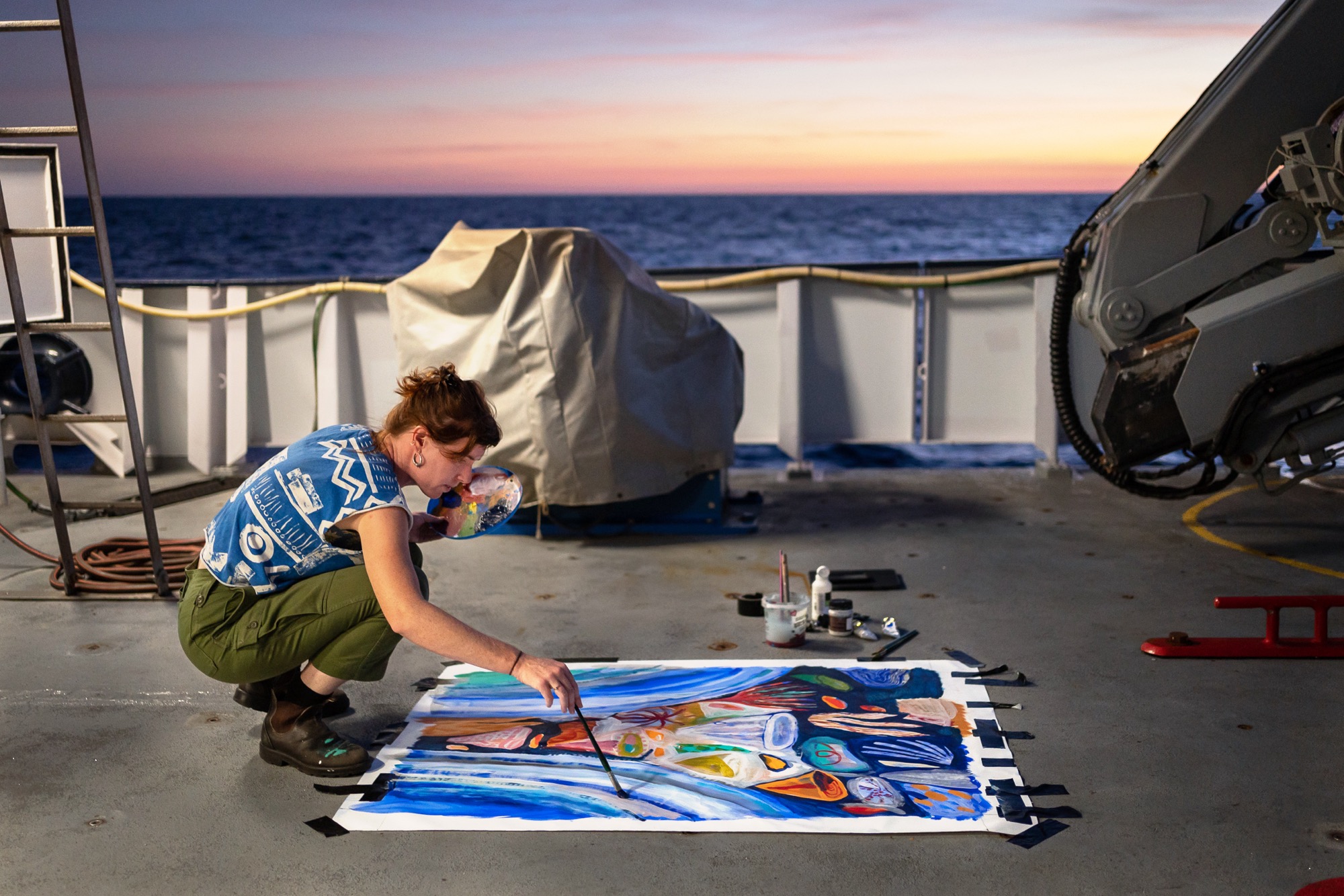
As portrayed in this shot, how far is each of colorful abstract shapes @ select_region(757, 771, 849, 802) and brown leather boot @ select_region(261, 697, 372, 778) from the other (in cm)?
106

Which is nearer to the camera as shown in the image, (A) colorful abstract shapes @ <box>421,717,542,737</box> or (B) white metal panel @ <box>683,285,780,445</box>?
(A) colorful abstract shapes @ <box>421,717,542,737</box>

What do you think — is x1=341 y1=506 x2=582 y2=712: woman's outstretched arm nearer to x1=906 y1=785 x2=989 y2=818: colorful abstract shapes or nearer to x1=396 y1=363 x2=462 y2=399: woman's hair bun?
x1=396 y1=363 x2=462 y2=399: woman's hair bun

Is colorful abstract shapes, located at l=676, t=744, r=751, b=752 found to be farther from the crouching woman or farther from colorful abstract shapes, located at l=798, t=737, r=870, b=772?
the crouching woman

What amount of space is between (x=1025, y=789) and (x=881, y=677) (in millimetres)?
825

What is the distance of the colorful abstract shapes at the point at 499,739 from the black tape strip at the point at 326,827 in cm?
49

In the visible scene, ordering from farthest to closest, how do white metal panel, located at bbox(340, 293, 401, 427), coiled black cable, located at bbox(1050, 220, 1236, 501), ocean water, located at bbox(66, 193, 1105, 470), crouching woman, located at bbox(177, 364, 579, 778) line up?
ocean water, located at bbox(66, 193, 1105, 470) → white metal panel, located at bbox(340, 293, 401, 427) → coiled black cable, located at bbox(1050, 220, 1236, 501) → crouching woman, located at bbox(177, 364, 579, 778)

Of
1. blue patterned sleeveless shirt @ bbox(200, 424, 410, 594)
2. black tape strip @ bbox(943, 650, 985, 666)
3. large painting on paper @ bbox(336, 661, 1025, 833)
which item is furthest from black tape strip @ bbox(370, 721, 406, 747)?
black tape strip @ bbox(943, 650, 985, 666)

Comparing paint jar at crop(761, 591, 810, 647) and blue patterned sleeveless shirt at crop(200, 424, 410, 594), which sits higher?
blue patterned sleeveless shirt at crop(200, 424, 410, 594)

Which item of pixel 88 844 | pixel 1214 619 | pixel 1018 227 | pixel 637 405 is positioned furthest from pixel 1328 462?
pixel 1018 227

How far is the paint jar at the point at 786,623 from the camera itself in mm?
3949

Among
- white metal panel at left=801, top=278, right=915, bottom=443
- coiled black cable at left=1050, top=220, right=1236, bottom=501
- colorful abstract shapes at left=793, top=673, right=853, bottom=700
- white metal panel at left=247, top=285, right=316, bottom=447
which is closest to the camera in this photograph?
colorful abstract shapes at left=793, top=673, right=853, bottom=700

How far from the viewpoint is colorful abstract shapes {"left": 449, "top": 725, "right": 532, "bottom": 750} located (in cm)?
317

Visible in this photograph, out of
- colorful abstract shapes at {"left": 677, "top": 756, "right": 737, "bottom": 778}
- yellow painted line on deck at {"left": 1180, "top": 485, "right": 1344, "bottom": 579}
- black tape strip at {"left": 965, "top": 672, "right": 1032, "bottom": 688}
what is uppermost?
yellow painted line on deck at {"left": 1180, "top": 485, "right": 1344, "bottom": 579}

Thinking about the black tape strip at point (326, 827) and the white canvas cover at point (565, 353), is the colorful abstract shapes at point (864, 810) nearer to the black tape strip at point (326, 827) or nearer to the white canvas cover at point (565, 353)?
the black tape strip at point (326, 827)
